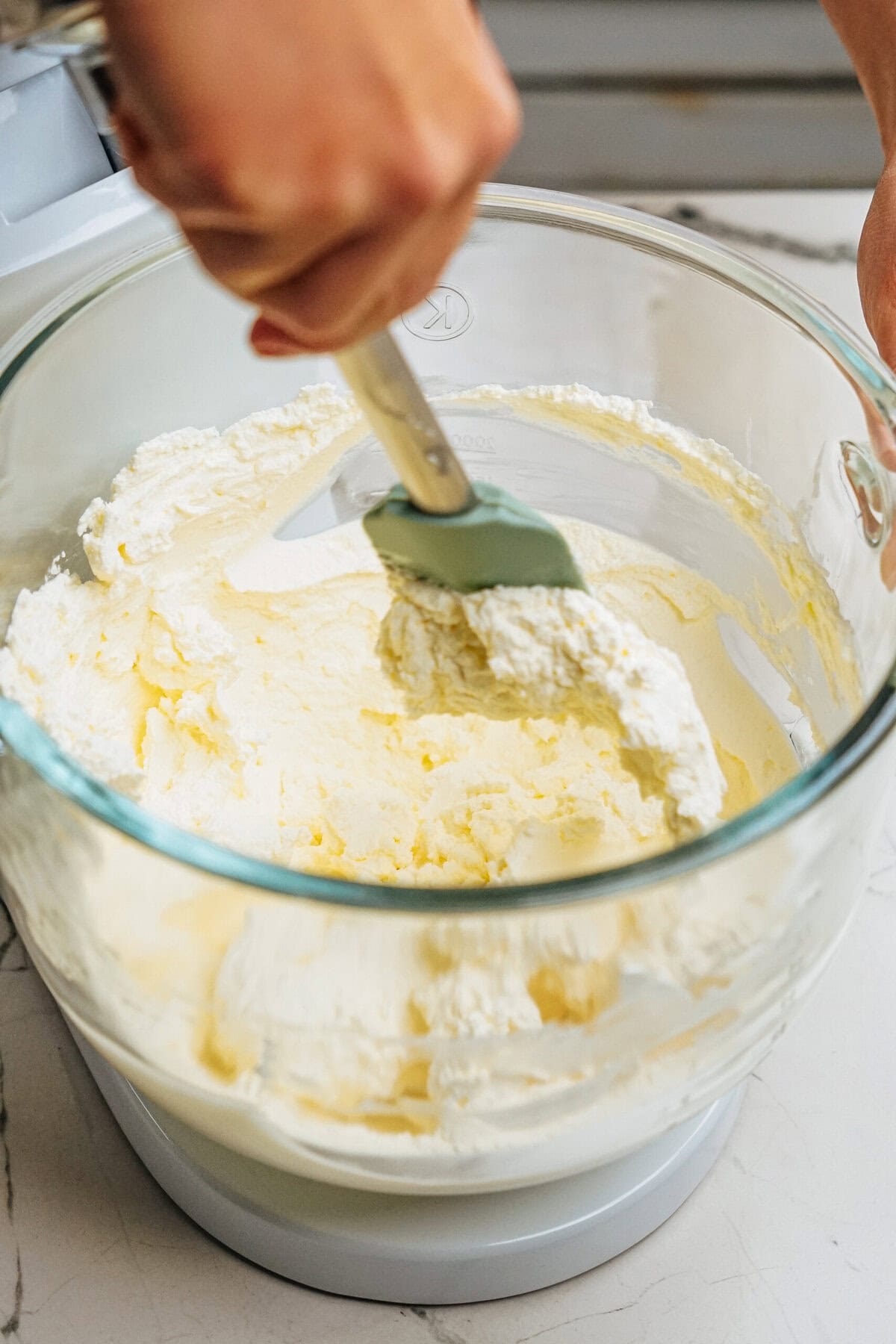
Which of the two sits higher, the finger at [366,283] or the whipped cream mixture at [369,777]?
the finger at [366,283]

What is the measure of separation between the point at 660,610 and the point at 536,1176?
368mm

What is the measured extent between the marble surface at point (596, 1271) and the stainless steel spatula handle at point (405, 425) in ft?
1.11

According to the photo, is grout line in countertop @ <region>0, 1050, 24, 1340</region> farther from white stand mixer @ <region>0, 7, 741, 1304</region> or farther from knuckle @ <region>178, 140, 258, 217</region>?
knuckle @ <region>178, 140, 258, 217</region>

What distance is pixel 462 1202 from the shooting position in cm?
51

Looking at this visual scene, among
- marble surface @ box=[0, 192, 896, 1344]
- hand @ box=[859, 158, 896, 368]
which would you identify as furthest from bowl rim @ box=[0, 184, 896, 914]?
marble surface @ box=[0, 192, 896, 1344]

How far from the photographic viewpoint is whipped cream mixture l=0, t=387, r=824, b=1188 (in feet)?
1.32

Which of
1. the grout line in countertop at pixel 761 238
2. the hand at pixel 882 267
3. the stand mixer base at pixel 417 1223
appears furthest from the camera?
the grout line in countertop at pixel 761 238

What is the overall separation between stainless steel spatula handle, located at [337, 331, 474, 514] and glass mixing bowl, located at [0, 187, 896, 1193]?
0.17 m

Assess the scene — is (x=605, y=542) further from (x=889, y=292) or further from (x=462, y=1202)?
(x=462, y=1202)

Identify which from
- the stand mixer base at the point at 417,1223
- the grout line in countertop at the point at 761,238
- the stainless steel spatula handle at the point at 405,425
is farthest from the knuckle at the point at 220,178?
the grout line in countertop at the point at 761,238

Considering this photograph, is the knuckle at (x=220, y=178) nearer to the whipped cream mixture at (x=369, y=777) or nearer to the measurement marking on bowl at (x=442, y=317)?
the whipped cream mixture at (x=369, y=777)

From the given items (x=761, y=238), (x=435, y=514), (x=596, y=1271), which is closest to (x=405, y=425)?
(x=435, y=514)

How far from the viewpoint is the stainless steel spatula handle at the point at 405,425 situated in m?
0.43

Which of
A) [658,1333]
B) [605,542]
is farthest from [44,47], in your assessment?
[658,1333]
